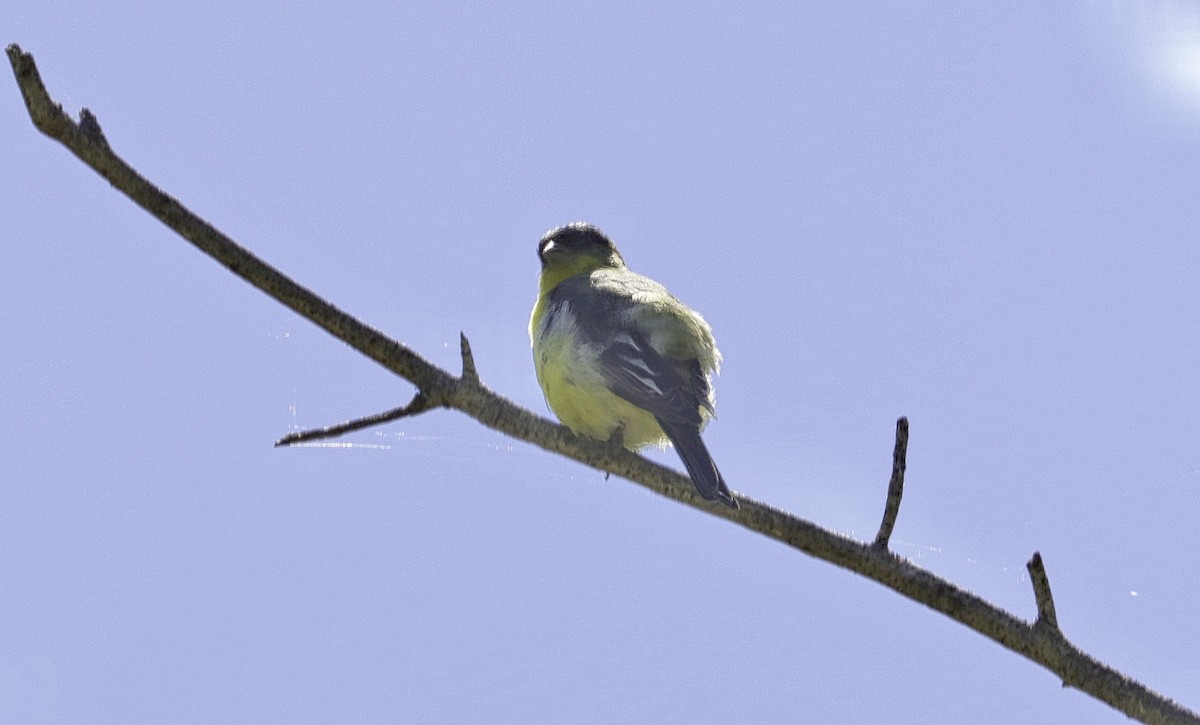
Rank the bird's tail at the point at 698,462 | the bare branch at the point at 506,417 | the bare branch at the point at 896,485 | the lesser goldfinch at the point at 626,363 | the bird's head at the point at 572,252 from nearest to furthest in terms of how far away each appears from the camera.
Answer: the bare branch at the point at 506,417
the bare branch at the point at 896,485
the bird's tail at the point at 698,462
the lesser goldfinch at the point at 626,363
the bird's head at the point at 572,252

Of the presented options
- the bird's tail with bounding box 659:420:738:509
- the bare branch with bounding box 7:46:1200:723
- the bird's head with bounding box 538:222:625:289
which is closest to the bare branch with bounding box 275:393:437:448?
the bare branch with bounding box 7:46:1200:723

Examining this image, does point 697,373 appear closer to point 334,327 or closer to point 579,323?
point 579,323

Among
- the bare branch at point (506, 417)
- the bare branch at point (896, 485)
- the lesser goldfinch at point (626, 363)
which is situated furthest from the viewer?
the lesser goldfinch at point (626, 363)

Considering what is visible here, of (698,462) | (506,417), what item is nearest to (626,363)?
(698,462)

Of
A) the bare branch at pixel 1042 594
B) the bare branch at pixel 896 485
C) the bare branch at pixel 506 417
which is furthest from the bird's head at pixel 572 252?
the bare branch at pixel 1042 594

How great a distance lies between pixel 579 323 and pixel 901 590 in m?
3.00

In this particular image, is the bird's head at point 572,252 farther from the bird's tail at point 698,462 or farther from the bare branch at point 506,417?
the bare branch at point 506,417

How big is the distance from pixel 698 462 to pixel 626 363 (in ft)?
3.76

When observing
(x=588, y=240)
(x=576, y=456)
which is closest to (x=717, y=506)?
(x=576, y=456)

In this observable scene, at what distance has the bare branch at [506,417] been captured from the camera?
3887mm

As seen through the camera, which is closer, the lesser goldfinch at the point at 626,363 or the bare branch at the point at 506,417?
the bare branch at the point at 506,417

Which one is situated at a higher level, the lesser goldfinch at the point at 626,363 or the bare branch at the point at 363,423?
the lesser goldfinch at the point at 626,363

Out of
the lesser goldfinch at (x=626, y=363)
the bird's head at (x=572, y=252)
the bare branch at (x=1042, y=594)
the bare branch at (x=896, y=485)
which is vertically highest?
the bird's head at (x=572, y=252)

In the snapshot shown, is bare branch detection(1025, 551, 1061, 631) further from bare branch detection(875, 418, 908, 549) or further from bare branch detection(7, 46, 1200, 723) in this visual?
bare branch detection(875, 418, 908, 549)
